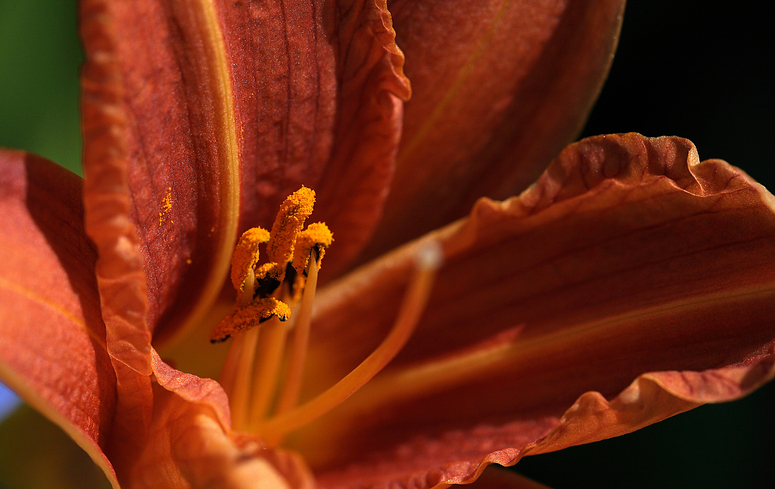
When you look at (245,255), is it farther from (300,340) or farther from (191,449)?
(191,449)

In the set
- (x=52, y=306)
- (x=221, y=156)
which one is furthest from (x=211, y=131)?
(x=52, y=306)

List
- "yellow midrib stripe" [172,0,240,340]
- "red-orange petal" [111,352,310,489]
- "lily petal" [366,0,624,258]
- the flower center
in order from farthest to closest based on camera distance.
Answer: "lily petal" [366,0,624,258] → the flower center → "yellow midrib stripe" [172,0,240,340] → "red-orange petal" [111,352,310,489]

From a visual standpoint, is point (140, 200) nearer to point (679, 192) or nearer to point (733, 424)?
point (679, 192)

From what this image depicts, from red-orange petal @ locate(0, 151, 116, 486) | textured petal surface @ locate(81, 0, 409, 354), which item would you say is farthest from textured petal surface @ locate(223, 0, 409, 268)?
red-orange petal @ locate(0, 151, 116, 486)

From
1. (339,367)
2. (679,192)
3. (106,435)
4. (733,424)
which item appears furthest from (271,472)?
(733,424)

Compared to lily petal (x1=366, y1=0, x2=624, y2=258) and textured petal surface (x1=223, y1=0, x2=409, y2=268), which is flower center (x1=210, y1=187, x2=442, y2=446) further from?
lily petal (x1=366, y1=0, x2=624, y2=258)

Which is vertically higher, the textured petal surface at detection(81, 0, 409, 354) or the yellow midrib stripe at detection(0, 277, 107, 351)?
the textured petal surface at detection(81, 0, 409, 354)

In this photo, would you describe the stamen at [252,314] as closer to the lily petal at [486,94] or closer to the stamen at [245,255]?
the stamen at [245,255]
